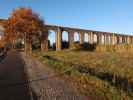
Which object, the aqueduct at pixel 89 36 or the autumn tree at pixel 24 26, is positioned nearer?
the autumn tree at pixel 24 26

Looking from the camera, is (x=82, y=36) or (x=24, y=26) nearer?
(x=24, y=26)

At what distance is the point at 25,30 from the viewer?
54.8m

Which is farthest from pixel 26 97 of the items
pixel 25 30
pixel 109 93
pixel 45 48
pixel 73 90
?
pixel 45 48

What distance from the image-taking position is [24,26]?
55344 millimetres

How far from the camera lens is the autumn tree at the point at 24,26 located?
181ft

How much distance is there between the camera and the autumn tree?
5512 cm

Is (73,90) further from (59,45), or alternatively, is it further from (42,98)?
(59,45)

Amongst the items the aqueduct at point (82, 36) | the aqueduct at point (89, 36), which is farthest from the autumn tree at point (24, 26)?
the aqueduct at point (89, 36)

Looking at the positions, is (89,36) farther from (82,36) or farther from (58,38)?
(58,38)

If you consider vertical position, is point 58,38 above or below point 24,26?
below

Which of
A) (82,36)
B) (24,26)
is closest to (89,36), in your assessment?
(82,36)

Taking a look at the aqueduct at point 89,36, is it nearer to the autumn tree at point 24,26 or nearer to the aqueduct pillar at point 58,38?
the aqueduct pillar at point 58,38

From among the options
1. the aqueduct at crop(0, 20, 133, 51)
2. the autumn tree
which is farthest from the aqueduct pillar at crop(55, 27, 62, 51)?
the autumn tree

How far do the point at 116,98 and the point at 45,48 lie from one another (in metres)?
67.7
